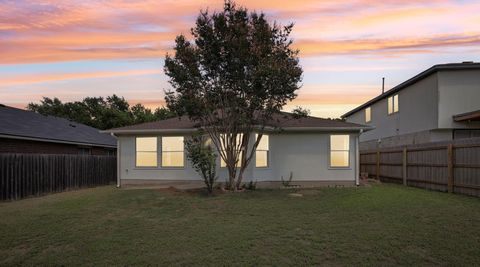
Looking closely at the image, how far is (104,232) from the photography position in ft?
30.0

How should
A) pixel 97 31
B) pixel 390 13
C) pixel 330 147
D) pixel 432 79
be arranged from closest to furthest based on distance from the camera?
1. pixel 390 13
2. pixel 97 31
3. pixel 330 147
4. pixel 432 79

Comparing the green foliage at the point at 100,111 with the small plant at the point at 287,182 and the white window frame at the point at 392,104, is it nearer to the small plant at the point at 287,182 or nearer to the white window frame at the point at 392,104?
the white window frame at the point at 392,104

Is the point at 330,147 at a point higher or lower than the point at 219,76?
lower

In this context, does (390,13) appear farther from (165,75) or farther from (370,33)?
(165,75)

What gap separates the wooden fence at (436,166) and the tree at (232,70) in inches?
234

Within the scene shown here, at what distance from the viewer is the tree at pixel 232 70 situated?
14602mm

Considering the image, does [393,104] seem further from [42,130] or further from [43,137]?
[42,130]

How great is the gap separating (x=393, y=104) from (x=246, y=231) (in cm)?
2126

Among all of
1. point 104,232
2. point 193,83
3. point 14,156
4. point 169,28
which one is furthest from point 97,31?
point 104,232

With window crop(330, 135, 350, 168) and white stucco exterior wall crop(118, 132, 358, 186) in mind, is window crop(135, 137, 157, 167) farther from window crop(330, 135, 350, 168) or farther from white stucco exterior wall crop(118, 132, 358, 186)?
window crop(330, 135, 350, 168)

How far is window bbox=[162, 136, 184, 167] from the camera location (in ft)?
60.7

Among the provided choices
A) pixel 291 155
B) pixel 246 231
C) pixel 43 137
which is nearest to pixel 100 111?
pixel 43 137

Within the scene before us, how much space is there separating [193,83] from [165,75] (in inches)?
48.2

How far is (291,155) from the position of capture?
18.1 meters
